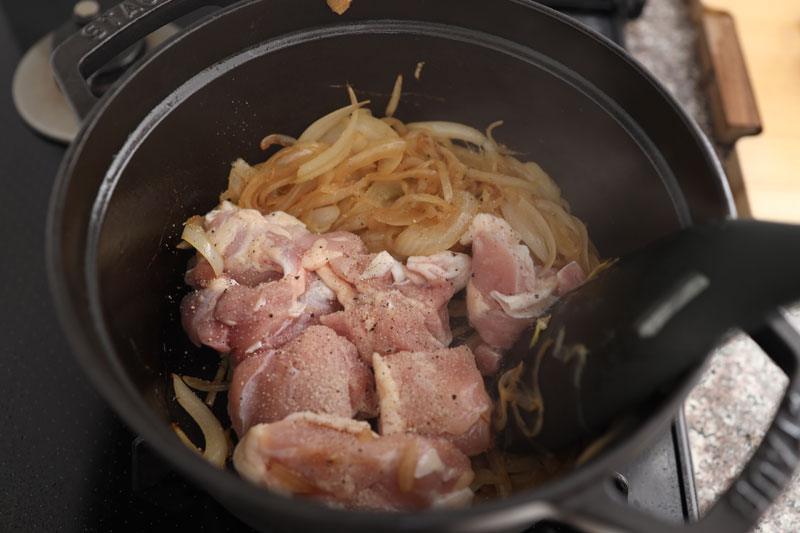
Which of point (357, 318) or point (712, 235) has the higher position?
point (712, 235)

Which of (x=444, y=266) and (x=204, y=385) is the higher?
(x=444, y=266)

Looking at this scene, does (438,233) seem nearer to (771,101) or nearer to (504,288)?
(504,288)

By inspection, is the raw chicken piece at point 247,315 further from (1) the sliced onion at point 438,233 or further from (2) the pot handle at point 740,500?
(2) the pot handle at point 740,500

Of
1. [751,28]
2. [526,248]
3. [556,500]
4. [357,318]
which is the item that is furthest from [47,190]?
[751,28]

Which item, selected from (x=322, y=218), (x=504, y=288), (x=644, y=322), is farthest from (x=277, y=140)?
(x=644, y=322)

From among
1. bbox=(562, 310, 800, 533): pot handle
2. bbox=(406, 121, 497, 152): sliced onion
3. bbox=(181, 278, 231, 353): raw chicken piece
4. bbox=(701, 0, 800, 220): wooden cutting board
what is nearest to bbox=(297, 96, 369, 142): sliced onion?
bbox=(406, 121, 497, 152): sliced onion

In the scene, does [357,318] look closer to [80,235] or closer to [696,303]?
[80,235]
